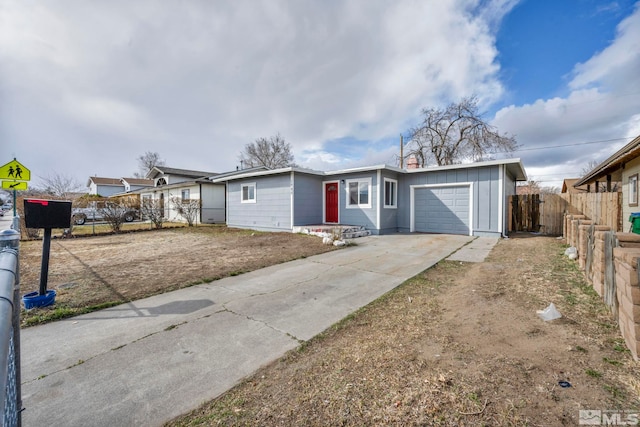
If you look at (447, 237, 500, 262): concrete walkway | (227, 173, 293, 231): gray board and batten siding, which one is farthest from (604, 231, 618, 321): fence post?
(227, 173, 293, 231): gray board and batten siding

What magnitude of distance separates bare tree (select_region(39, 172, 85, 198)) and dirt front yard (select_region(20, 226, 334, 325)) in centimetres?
1804

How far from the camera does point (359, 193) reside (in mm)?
12344

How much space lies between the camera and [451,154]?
2466cm

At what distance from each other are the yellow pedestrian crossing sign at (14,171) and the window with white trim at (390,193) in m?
11.7

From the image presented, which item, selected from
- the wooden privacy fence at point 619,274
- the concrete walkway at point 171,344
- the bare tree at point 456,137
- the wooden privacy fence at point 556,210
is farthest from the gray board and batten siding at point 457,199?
the bare tree at point 456,137

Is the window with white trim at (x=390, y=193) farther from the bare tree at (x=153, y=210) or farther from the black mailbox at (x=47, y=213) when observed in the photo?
the bare tree at (x=153, y=210)

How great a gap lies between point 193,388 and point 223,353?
19.8 inches

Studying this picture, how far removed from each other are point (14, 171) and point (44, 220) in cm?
461

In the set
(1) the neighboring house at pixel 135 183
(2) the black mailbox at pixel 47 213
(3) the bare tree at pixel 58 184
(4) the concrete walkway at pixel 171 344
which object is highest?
(1) the neighboring house at pixel 135 183

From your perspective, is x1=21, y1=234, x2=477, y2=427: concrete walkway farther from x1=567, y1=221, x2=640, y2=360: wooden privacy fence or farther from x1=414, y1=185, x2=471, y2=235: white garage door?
x1=414, y1=185, x2=471, y2=235: white garage door

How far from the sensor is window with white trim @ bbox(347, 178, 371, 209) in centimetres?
1205

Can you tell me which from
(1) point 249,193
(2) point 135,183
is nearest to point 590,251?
(1) point 249,193

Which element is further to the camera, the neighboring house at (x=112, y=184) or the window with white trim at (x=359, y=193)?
the neighboring house at (x=112, y=184)

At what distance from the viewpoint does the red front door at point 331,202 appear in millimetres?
13367
